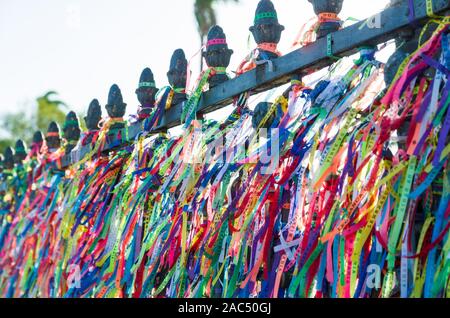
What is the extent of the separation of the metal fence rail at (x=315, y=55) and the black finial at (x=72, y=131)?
56.6 inches

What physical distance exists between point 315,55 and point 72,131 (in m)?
2.78

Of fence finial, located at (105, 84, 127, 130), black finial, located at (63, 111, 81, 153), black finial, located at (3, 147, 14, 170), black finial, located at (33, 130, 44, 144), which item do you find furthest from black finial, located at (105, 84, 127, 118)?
black finial, located at (3, 147, 14, 170)

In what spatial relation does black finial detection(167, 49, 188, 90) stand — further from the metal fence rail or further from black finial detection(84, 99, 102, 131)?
black finial detection(84, 99, 102, 131)

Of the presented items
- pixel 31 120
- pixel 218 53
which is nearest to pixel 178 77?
pixel 218 53

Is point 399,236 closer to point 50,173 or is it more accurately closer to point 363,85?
point 363,85

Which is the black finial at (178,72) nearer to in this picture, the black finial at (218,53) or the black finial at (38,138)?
the black finial at (218,53)

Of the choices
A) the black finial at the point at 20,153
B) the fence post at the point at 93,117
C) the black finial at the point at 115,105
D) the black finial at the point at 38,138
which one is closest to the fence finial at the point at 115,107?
the black finial at the point at 115,105

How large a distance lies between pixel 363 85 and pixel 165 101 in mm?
1521

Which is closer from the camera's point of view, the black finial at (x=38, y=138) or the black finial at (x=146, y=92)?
the black finial at (x=146, y=92)

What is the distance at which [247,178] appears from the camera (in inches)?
119

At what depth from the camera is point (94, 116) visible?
491 cm

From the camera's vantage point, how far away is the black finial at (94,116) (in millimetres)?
→ 4907

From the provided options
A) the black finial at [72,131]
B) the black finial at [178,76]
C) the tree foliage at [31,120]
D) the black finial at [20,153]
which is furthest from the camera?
the tree foliage at [31,120]

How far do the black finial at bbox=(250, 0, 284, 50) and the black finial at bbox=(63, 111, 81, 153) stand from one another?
228 centimetres
